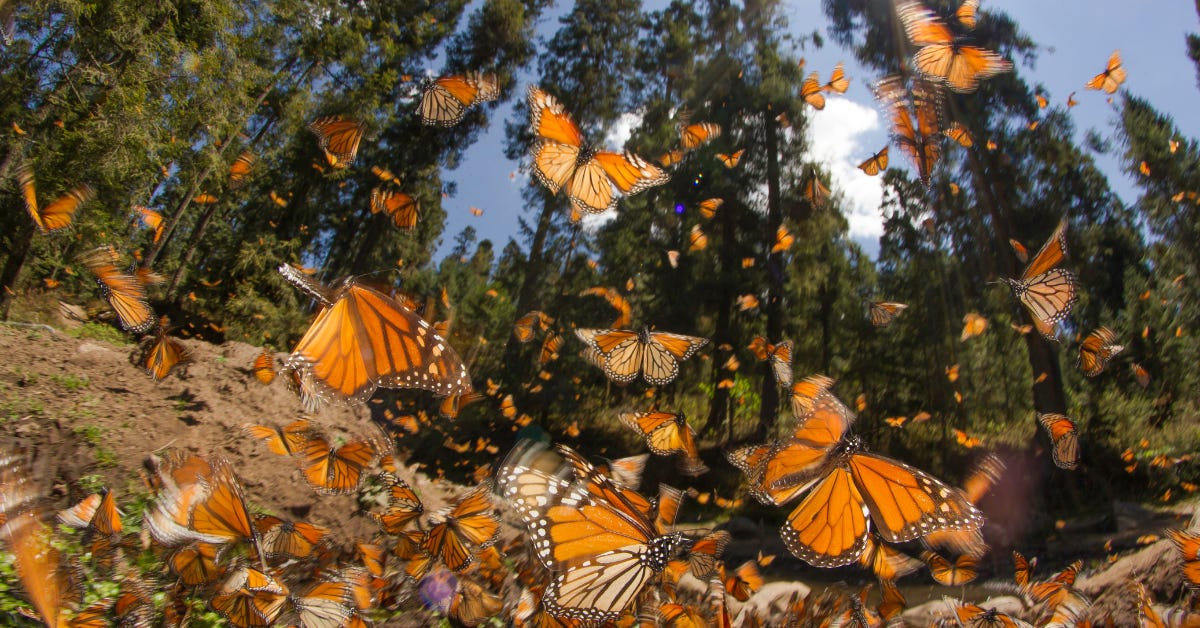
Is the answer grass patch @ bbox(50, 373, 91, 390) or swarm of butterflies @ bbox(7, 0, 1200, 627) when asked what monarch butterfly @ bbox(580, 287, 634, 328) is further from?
grass patch @ bbox(50, 373, 91, 390)

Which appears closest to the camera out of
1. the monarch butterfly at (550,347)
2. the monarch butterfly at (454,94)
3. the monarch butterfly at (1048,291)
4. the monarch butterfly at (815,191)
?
the monarch butterfly at (454,94)

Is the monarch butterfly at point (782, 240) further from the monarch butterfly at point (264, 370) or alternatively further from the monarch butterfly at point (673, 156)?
the monarch butterfly at point (264, 370)

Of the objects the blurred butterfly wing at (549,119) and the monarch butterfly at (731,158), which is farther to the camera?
the monarch butterfly at (731,158)

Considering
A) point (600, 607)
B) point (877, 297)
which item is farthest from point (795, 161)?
point (600, 607)

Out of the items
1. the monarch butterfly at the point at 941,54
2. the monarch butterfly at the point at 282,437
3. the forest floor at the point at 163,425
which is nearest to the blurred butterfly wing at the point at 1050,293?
the monarch butterfly at the point at 941,54

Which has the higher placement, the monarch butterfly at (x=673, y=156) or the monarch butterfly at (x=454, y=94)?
the monarch butterfly at (x=673, y=156)

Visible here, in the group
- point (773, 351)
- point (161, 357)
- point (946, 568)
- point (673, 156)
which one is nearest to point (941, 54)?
point (946, 568)

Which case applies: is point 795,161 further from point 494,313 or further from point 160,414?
point 160,414

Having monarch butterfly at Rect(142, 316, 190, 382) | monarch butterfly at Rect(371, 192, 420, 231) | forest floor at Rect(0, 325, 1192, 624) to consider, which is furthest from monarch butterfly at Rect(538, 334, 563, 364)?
monarch butterfly at Rect(142, 316, 190, 382)
